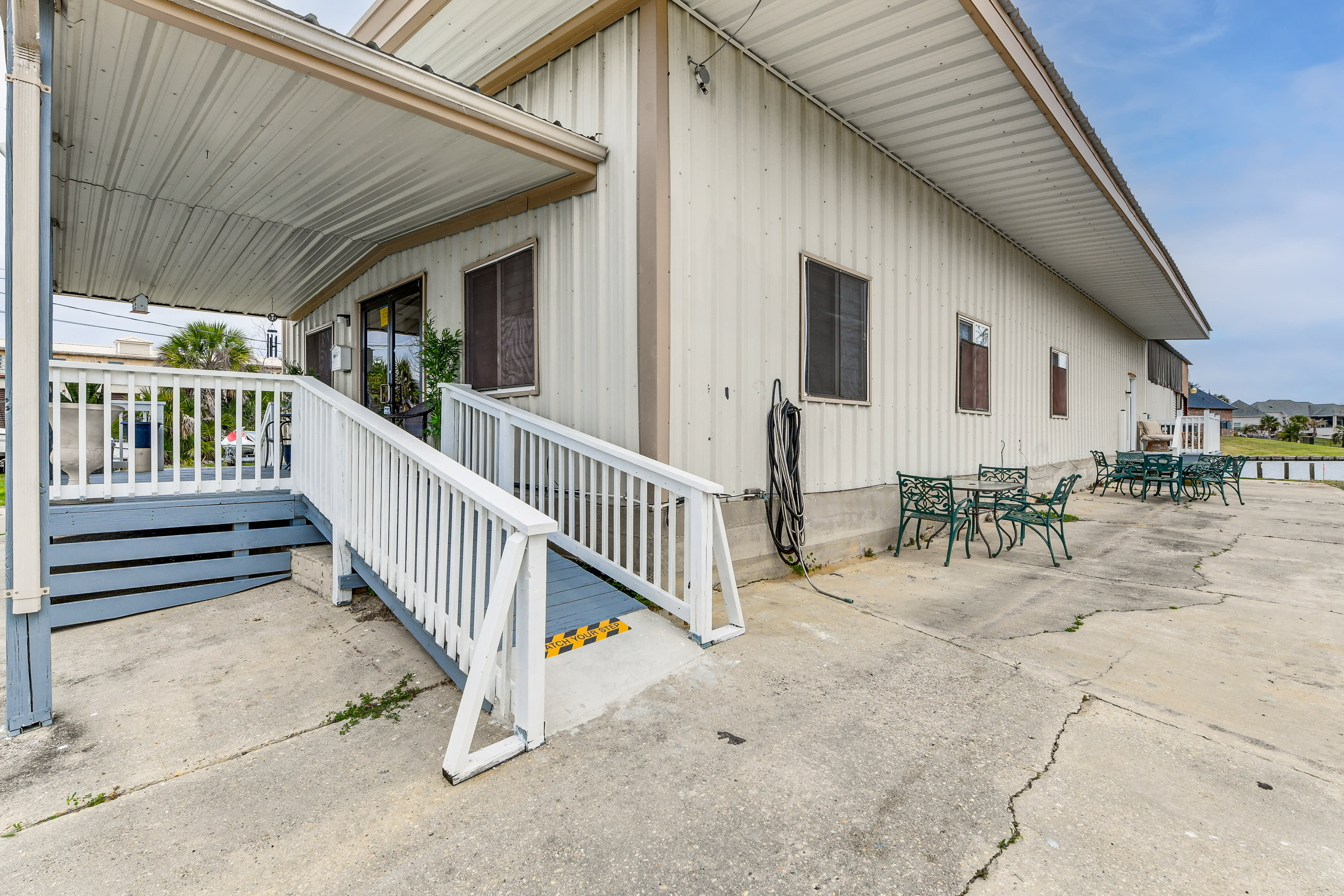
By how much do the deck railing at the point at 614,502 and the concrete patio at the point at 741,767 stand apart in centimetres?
36

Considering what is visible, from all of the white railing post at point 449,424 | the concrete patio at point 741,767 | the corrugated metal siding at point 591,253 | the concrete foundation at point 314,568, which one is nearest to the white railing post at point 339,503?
the concrete foundation at point 314,568

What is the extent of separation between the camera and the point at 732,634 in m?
3.01

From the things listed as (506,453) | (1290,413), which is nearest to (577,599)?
(506,453)

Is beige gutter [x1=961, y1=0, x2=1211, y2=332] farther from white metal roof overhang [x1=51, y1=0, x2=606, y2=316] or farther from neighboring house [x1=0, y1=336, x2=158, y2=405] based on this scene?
neighboring house [x1=0, y1=336, x2=158, y2=405]

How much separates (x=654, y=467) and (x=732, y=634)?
0.99m

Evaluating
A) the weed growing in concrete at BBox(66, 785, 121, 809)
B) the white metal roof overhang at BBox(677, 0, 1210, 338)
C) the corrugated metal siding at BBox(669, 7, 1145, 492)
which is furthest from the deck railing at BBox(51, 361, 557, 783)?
the white metal roof overhang at BBox(677, 0, 1210, 338)

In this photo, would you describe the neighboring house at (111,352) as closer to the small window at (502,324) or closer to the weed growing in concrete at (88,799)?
the small window at (502,324)

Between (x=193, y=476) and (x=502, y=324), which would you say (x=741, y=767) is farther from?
(x=193, y=476)

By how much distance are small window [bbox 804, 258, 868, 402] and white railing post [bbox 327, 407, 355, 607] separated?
10.7ft

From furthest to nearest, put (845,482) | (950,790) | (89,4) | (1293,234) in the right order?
1. (1293,234)
2. (845,482)
3. (89,4)
4. (950,790)

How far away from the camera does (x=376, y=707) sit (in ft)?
7.71

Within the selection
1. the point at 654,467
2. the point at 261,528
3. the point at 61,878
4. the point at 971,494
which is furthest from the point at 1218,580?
the point at 261,528

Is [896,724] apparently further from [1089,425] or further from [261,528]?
[1089,425]

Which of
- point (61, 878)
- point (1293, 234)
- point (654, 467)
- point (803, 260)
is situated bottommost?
point (61, 878)
